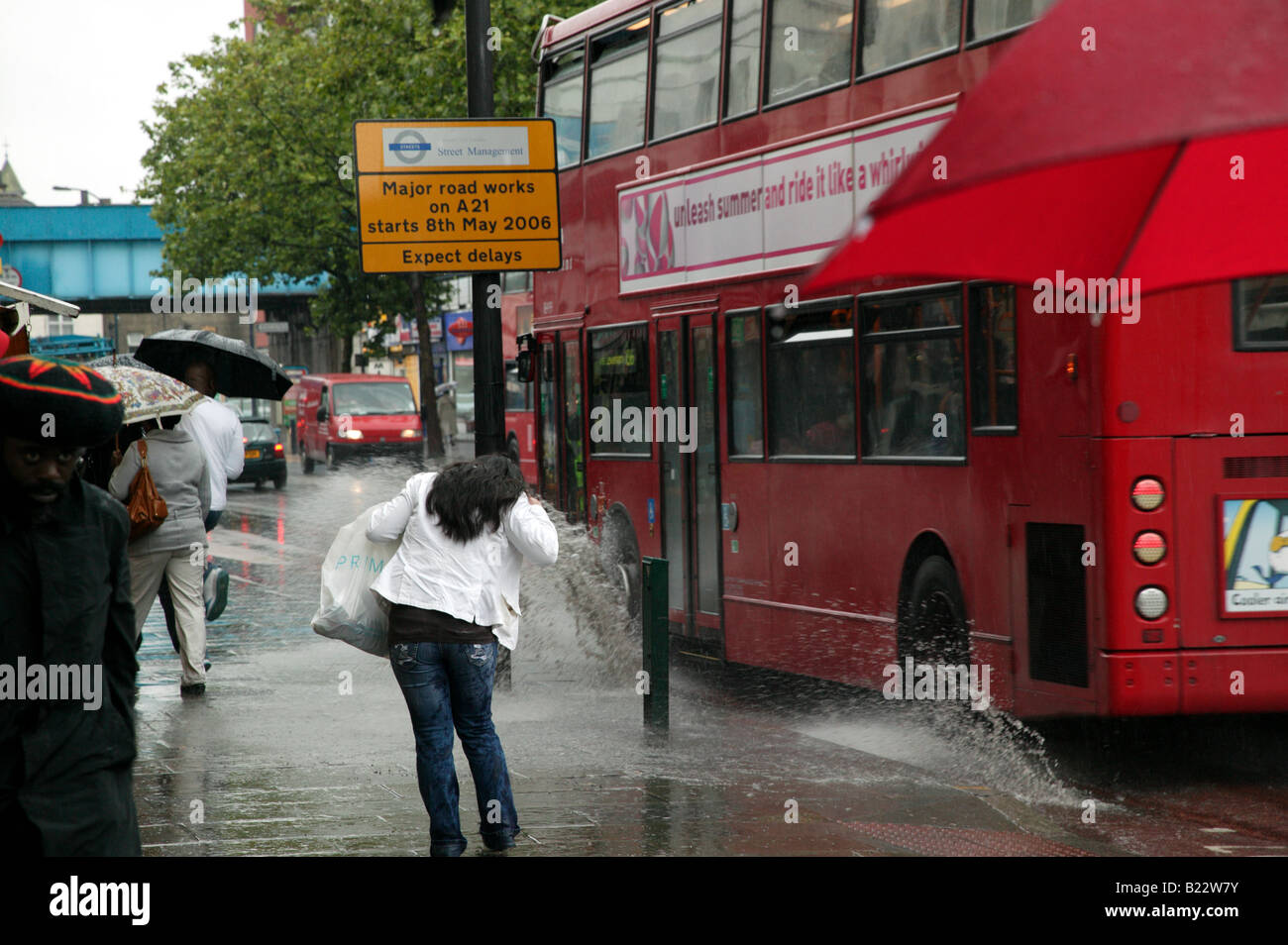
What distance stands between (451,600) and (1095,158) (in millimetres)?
3656

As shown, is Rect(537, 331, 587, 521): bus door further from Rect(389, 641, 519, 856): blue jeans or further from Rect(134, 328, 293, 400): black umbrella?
Rect(389, 641, 519, 856): blue jeans

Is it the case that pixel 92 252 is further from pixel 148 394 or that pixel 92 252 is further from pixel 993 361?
pixel 993 361

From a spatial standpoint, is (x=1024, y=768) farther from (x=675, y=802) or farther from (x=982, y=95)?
(x=982, y=95)

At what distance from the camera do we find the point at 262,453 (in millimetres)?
36812

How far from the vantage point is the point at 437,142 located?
10516 mm

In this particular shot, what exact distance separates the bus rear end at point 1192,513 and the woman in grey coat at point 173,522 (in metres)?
5.23

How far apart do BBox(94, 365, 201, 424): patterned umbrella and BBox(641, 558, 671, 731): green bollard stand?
2660mm

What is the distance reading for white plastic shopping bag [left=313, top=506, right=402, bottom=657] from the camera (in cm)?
677

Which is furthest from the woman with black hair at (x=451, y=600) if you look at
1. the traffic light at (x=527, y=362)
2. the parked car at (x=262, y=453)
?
the parked car at (x=262, y=453)

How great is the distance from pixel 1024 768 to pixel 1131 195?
4.78 meters

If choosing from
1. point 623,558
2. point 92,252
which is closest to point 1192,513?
point 623,558

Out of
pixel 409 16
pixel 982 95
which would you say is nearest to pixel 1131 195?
pixel 982 95

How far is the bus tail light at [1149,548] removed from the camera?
771cm

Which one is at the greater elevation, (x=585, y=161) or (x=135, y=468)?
(x=585, y=161)
